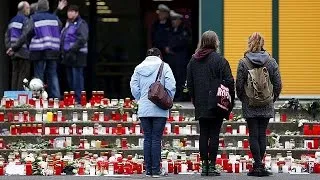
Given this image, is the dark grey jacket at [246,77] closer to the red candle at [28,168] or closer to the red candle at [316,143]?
the red candle at [316,143]

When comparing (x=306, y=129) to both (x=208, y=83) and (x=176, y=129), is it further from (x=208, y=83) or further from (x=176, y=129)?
(x=208, y=83)

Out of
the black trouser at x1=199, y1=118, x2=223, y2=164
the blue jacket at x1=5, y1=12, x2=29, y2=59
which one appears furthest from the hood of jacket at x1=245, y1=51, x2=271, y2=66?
the blue jacket at x1=5, y1=12, x2=29, y2=59

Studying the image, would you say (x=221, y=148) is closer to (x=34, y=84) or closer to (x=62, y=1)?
(x=34, y=84)

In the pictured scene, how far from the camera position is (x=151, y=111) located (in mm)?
11969

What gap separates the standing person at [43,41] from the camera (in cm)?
1625

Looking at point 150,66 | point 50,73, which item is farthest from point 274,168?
point 50,73

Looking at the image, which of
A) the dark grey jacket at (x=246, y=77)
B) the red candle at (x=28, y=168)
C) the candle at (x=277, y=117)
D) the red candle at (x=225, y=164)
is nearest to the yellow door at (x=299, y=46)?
the candle at (x=277, y=117)

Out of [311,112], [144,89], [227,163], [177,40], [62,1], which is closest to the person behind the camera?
[144,89]

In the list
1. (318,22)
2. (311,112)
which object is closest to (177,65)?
(318,22)

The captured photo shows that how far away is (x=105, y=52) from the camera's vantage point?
20.1 metres

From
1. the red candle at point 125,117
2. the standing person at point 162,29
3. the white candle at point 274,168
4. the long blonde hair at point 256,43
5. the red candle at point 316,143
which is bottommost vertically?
the white candle at point 274,168

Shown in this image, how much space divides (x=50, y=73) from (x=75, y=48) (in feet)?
2.21

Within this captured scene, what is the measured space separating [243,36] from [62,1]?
12.5 ft

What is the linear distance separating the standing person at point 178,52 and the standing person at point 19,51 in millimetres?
3481
